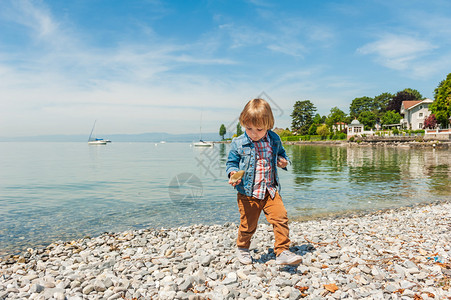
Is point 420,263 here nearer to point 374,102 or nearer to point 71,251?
point 71,251

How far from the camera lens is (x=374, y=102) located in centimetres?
12488

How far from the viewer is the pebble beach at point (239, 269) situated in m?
3.62

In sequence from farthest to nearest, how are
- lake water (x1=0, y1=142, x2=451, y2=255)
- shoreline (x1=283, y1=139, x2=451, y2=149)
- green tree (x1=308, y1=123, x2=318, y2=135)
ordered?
1. green tree (x1=308, y1=123, x2=318, y2=135)
2. shoreline (x1=283, y1=139, x2=451, y2=149)
3. lake water (x1=0, y1=142, x2=451, y2=255)

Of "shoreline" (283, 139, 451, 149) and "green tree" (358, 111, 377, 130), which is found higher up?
"green tree" (358, 111, 377, 130)

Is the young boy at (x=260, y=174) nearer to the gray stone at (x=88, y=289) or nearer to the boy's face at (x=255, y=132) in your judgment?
the boy's face at (x=255, y=132)

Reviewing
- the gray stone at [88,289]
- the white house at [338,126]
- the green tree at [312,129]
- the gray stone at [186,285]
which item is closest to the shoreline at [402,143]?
the green tree at [312,129]

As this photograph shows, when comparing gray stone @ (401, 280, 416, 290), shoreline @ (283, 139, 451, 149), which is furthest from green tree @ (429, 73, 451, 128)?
gray stone @ (401, 280, 416, 290)

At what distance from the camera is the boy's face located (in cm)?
412

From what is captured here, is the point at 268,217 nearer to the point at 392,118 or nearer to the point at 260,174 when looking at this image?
the point at 260,174

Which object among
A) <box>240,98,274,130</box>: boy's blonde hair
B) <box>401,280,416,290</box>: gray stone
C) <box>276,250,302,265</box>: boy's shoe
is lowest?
<box>401,280,416,290</box>: gray stone

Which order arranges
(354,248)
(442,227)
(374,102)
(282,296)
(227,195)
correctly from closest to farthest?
1. (282,296)
2. (354,248)
3. (442,227)
4. (227,195)
5. (374,102)

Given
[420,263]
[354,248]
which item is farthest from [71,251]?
[420,263]

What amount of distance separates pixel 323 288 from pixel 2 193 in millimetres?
17167

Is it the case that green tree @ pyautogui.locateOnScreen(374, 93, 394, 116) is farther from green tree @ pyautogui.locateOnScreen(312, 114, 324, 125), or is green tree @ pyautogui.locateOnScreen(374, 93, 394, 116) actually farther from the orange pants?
the orange pants
